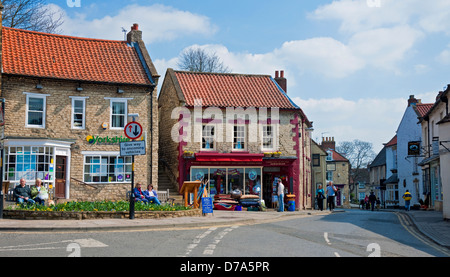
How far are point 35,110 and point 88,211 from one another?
12.0m

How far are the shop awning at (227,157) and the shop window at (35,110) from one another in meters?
9.09

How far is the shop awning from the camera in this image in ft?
102

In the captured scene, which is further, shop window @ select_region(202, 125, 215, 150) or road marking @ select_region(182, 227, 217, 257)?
shop window @ select_region(202, 125, 215, 150)

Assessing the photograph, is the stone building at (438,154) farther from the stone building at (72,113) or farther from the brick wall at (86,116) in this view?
the brick wall at (86,116)

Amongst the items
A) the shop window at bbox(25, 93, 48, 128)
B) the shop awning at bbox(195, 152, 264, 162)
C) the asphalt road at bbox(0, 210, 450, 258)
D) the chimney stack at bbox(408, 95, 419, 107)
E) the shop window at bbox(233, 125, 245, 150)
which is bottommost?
the asphalt road at bbox(0, 210, 450, 258)

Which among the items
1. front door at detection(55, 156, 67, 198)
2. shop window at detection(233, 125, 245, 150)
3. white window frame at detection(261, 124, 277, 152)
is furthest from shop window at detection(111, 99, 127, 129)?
white window frame at detection(261, 124, 277, 152)

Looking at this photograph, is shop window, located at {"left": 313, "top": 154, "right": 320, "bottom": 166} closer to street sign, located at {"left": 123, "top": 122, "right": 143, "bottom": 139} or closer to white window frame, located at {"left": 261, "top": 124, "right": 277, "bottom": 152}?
white window frame, located at {"left": 261, "top": 124, "right": 277, "bottom": 152}

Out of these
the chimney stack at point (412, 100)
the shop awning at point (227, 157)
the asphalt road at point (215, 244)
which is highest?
the chimney stack at point (412, 100)

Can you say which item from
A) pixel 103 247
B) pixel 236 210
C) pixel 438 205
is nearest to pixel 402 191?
pixel 438 205

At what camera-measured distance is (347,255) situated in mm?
10266

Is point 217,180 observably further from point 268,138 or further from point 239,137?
point 268,138

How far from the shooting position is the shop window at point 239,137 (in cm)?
3240

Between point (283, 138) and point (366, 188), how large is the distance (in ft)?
221

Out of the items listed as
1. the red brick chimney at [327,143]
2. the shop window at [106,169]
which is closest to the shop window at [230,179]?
the shop window at [106,169]
